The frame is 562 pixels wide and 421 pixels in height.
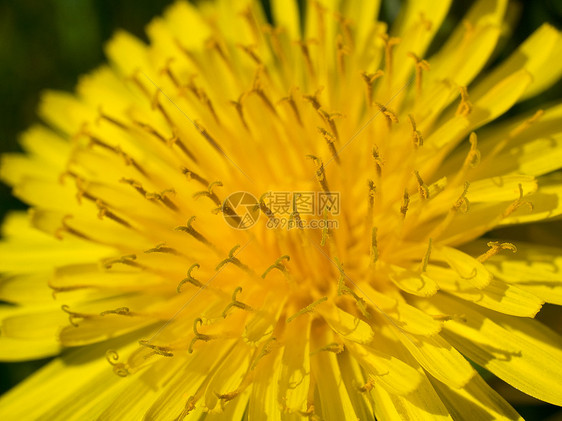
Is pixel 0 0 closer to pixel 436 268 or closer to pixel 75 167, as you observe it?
pixel 75 167

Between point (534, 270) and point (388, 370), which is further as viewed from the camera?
point (534, 270)

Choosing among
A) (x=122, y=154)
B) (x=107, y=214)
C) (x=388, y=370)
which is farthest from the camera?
(x=122, y=154)

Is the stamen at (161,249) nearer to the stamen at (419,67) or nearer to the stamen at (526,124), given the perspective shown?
the stamen at (419,67)

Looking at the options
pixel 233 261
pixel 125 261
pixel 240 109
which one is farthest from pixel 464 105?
pixel 125 261

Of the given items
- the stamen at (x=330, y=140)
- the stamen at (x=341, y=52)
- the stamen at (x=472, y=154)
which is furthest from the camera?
the stamen at (x=341, y=52)

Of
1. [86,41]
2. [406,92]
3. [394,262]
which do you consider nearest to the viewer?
[394,262]

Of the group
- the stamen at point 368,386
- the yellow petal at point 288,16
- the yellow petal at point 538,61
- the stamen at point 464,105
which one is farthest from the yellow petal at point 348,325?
the yellow petal at point 288,16

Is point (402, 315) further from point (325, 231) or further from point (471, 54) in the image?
point (471, 54)

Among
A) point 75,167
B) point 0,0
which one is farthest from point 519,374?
point 0,0

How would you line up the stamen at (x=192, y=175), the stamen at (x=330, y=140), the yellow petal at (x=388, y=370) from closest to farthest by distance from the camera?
the yellow petal at (x=388, y=370)
the stamen at (x=330, y=140)
the stamen at (x=192, y=175)
